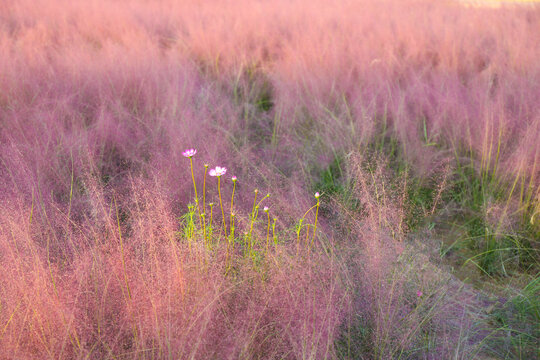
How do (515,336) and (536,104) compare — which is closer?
(515,336)

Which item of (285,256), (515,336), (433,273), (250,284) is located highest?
(285,256)

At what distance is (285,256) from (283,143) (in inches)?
60.1

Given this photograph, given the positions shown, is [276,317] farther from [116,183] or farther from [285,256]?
[116,183]

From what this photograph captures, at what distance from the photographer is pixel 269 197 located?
216 centimetres

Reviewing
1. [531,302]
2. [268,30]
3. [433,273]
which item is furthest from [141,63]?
[531,302]

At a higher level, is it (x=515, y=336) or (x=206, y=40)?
(x=206, y=40)

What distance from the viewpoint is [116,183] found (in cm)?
245

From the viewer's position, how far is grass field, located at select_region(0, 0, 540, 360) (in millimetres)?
1446

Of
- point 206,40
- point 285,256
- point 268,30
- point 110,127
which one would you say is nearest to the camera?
point 285,256

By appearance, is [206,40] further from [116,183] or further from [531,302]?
[531,302]

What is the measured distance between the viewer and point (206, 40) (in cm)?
482

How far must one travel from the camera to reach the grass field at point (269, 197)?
1446mm

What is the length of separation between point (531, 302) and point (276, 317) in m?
1.20

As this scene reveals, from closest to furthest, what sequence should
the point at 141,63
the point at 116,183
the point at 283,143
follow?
1. the point at 116,183
2. the point at 283,143
3. the point at 141,63
